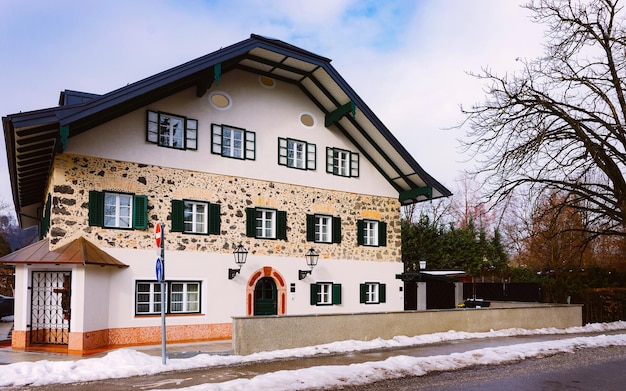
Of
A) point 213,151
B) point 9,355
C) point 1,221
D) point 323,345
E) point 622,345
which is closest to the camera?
point 9,355

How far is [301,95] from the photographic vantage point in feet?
68.1

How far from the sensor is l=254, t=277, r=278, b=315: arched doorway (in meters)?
18.8

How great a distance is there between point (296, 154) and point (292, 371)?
998cm

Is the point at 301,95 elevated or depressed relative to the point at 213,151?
elevated

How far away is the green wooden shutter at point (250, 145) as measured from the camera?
62.3 feet

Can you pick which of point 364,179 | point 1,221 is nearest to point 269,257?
point 364,179

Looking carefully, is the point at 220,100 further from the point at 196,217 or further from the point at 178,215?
the point at 178,215

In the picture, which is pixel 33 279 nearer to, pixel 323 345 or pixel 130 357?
pixel 130 357

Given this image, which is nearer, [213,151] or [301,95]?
[213,151]

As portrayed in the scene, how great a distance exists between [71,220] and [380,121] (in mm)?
10352

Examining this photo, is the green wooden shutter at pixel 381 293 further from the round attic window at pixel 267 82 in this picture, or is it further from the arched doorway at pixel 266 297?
the round attic window at pixel 267 82

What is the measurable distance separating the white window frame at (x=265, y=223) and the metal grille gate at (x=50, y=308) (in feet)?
18.8

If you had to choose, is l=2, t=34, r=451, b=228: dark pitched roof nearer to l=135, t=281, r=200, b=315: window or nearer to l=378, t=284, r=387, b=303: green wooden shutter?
l=378, t=284, r=387, b=303: green wooden shutter

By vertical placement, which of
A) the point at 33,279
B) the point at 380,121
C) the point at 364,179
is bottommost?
the point at 33,279
